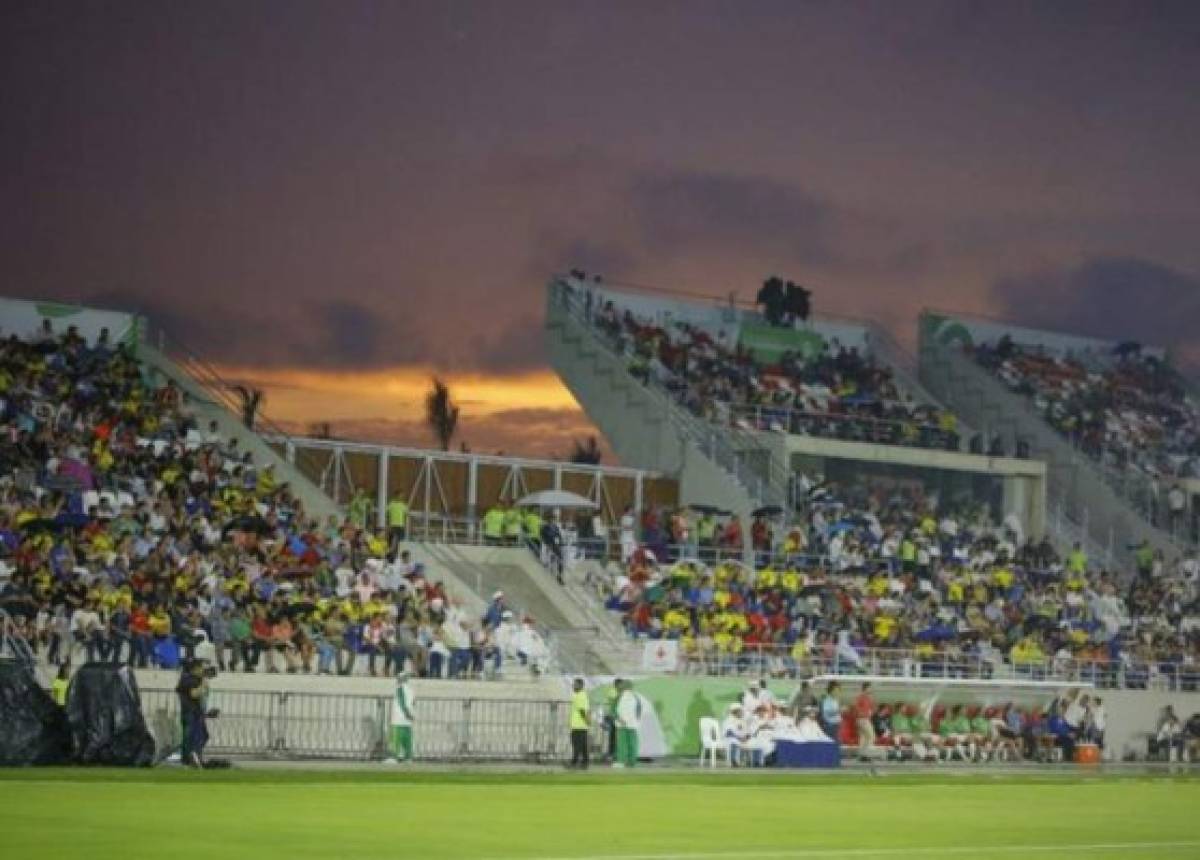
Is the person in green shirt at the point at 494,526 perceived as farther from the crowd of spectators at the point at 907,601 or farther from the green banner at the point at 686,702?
the green banner at the point at 686,702

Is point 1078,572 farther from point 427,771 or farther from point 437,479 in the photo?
point 427,771

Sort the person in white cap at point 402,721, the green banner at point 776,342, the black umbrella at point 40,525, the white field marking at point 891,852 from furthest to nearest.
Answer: the green banner at point 776,342
the black umbrella at point 40,525
the person in white cap at point 402,721
the white field marking at point 891,852

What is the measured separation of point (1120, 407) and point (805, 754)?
1336 inches

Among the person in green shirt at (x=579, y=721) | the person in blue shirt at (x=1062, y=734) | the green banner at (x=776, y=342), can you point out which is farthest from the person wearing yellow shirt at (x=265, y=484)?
the green banner at (x=776, y=342)

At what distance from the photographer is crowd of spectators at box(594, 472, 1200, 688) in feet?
167

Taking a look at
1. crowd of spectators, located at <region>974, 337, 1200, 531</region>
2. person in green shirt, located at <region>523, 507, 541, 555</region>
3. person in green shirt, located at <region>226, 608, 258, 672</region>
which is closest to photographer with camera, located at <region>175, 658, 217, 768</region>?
person in green shirt, located at <region>226, 608, 258, 672</region>

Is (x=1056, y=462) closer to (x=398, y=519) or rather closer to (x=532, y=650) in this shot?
(x=398, y=519)

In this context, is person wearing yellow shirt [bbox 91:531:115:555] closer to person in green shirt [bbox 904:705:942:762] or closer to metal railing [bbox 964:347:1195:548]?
person in green shirt [bbox 904:705:942:762]

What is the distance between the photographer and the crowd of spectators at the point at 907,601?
2004 inches

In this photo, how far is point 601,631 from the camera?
4962 centimetres

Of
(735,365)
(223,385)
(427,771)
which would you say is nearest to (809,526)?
(735,365)

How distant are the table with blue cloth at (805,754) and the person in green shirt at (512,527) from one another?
11.1 m

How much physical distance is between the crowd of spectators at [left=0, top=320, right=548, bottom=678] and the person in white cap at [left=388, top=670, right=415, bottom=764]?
3490 mm

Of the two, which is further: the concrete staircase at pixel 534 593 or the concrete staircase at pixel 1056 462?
the concrete staircase at pixel 1056 462
